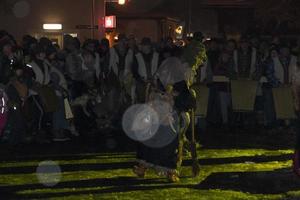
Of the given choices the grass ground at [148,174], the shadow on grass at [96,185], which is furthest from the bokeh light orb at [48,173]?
the shadow on grass at [96,185]

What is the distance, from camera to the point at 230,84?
611 inches

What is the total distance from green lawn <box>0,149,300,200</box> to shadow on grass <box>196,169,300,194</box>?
98mm

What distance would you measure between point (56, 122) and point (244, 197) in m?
5.91

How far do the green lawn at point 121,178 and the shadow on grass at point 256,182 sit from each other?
0.32 feet

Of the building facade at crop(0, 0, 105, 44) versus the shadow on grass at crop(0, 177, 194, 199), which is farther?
the building facade at crop(0, 0, 105, 44)

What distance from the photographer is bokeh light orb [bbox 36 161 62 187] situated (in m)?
9.52

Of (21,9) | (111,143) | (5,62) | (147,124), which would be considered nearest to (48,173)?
(147,124)

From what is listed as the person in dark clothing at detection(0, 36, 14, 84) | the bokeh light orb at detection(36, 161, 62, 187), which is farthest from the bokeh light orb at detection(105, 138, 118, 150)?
the person in dark clothing at detection(0, 36, 14, 84)

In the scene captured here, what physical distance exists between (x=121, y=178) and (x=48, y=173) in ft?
4.02

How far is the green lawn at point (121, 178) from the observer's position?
8805mm

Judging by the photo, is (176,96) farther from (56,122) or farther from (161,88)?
(56,122)

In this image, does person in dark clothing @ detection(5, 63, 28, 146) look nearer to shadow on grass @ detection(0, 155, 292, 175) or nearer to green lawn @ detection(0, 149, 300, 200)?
green lawn @ detection(0, 149, 300, 200)

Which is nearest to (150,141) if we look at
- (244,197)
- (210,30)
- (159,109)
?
(159,109)

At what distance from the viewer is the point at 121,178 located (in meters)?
9.88
